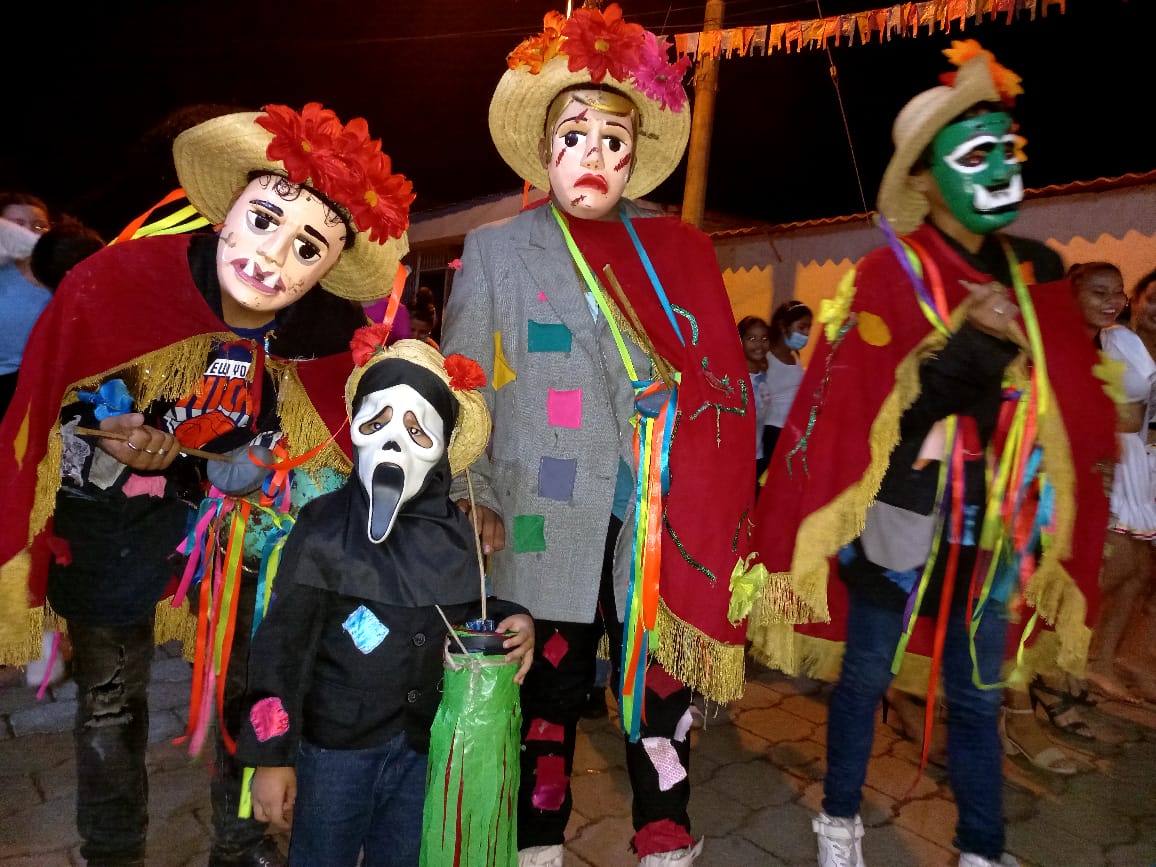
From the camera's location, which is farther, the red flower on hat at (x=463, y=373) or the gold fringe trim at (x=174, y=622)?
the gold fringe trim at (x=174, y=622)

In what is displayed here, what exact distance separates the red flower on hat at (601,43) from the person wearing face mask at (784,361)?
9.44ft

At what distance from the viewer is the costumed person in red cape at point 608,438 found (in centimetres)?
182

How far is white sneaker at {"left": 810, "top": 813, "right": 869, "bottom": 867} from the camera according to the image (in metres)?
2.09

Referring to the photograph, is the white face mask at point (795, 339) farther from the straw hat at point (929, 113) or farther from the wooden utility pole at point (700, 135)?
the straw hat at point (929, 113)

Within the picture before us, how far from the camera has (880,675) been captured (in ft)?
6.66

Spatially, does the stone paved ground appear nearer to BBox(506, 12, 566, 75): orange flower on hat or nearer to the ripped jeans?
the ripped jeans

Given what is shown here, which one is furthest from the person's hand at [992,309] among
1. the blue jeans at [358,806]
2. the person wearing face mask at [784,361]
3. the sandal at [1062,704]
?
the person wearing face mask at [784,361]

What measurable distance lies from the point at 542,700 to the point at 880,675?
901 millimetres

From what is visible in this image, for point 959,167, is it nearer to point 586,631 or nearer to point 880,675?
point 880,675

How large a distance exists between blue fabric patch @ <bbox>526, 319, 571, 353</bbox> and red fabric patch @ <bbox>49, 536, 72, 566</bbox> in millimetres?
1180

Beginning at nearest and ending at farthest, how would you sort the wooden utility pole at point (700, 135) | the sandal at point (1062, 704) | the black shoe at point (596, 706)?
1. the black shoe at point (596, 706)
2. the sandal at point (1062, 704)
3. the wooden utility pole at point (700, 135)

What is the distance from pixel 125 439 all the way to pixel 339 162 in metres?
0.80

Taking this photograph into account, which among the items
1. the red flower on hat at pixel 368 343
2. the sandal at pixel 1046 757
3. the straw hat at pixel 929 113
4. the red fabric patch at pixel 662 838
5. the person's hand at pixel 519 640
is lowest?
the sandal at pixel 1046 757

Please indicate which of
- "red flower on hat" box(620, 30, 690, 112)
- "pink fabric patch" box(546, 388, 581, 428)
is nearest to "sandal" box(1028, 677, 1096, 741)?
"pink fabric patch" box(546, 388, 581, 428)
